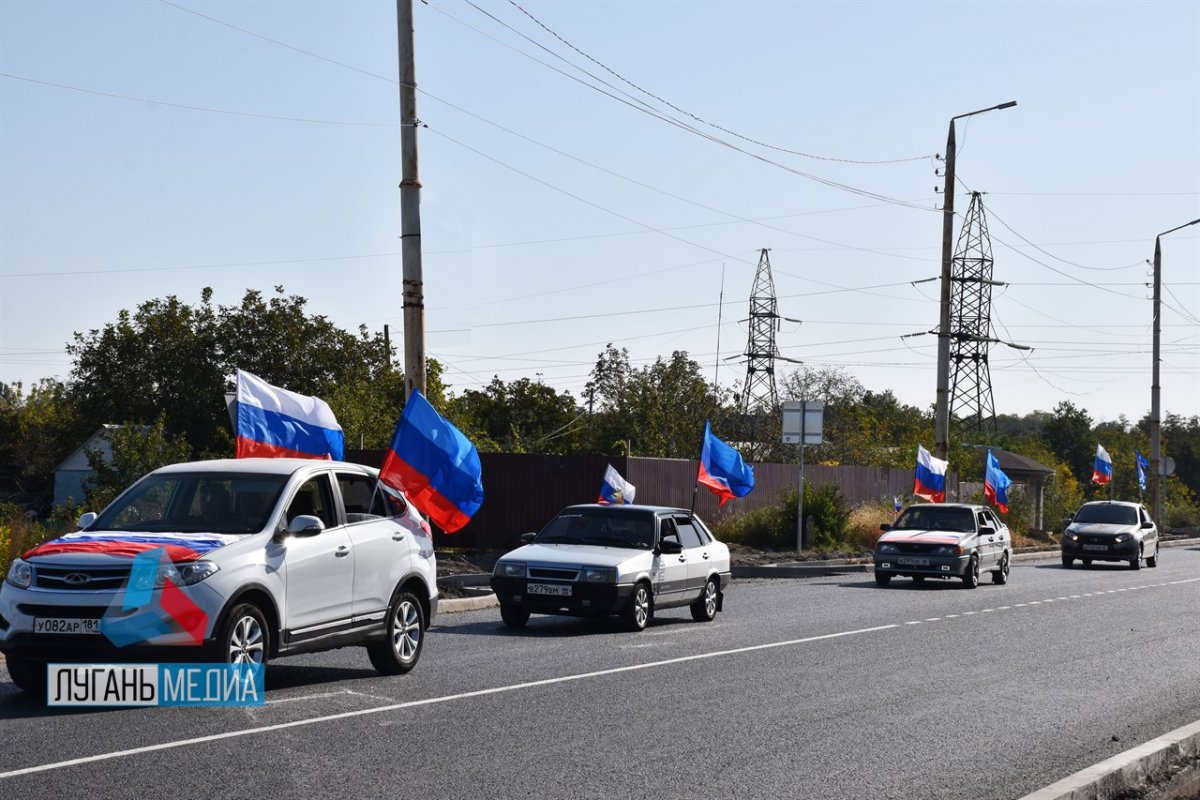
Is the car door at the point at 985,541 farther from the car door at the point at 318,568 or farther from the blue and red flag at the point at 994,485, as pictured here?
the car door at the point at 318,568

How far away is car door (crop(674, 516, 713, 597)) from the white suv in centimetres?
587

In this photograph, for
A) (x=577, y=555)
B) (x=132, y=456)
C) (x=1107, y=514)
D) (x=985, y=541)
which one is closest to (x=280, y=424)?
(x=577, y=555)

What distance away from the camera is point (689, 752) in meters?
8.91

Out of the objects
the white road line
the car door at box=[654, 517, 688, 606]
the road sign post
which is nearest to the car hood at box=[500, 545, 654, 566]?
the car door at box=[654, 517, 688, 606]

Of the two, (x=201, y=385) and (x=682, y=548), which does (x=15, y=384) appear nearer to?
(x=201, y=385)

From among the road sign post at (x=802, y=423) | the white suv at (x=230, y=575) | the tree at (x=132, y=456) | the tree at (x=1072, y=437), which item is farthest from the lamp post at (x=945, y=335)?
the tree at (x=1072, y=437)

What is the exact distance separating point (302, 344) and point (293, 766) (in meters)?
49.9

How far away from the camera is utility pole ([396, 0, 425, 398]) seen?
63.3 feet

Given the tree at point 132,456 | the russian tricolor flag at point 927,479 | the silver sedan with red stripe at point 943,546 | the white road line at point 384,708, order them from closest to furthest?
the white road line at point 384,708 → the silver sedan with red stripe at point 943,546 → the tree at point 132,456 → the russian tricolor flag at point 927,479

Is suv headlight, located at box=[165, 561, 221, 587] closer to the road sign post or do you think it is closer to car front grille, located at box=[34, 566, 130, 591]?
car front grille, located at box=[34, 566, 130, 591]

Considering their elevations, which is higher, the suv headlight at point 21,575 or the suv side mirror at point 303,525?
the suv side mirror at point 303,525

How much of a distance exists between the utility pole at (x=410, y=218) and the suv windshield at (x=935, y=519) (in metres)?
12.3

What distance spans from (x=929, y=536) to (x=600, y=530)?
11.0 metres

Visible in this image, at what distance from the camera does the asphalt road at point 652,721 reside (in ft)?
25.9
